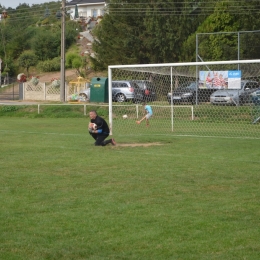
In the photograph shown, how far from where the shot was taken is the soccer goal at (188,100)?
2522 centimetres

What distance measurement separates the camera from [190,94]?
28.1 m

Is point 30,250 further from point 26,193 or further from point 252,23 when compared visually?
point 252,23

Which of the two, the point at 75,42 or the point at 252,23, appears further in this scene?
the point at 75,42

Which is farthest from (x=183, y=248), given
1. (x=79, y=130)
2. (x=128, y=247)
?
(x=79, y=130)

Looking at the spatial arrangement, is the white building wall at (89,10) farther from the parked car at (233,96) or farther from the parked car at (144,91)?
the parked car at (233,96)

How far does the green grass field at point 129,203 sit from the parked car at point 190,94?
6527mm

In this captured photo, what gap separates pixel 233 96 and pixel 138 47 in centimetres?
3103

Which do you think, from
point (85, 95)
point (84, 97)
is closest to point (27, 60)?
point (85, 95)

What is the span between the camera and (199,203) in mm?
11086

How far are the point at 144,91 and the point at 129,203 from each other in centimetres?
1861

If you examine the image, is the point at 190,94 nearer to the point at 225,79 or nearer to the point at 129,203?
the point at 225,79

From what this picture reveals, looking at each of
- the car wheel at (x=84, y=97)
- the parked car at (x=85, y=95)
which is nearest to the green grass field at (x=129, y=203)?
the car wheel at (x=84, y=97)

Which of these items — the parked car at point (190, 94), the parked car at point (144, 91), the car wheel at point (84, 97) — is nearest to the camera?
the parked car at point (190, 94)

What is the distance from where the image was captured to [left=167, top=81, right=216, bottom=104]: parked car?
2645 centimetres
